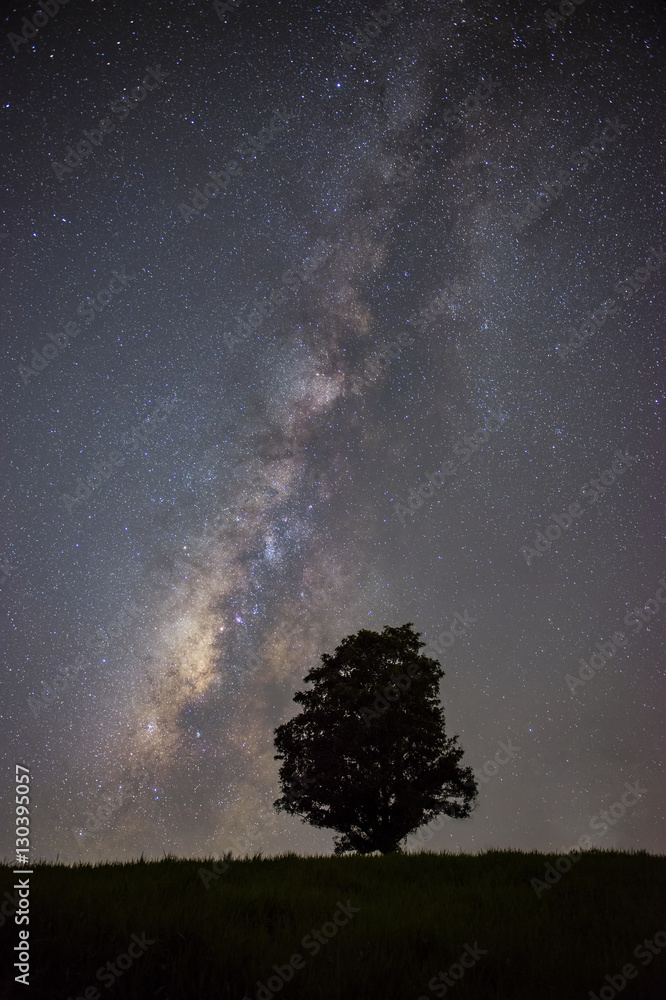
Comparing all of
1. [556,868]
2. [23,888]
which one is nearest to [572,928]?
[556,868]

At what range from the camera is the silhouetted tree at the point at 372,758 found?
1969 cm

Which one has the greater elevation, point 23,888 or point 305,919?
point 23,888

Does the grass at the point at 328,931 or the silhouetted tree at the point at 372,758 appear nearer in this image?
the grass at the point at 328,931

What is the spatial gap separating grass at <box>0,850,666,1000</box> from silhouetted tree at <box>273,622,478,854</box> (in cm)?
1296

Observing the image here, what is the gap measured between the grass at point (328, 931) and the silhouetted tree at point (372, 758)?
42.5 ft

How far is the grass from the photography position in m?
4.05

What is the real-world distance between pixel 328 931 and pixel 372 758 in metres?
15.8

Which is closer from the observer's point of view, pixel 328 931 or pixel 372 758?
pixel 328 931

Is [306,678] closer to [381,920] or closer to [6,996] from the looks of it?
[381,920]

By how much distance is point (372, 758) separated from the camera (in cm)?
1988

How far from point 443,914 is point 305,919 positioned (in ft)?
4.90

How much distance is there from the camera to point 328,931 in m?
5.11

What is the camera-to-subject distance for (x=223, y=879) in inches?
280

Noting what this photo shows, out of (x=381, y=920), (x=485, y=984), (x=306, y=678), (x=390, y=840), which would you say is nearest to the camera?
(x=485, y=984)
